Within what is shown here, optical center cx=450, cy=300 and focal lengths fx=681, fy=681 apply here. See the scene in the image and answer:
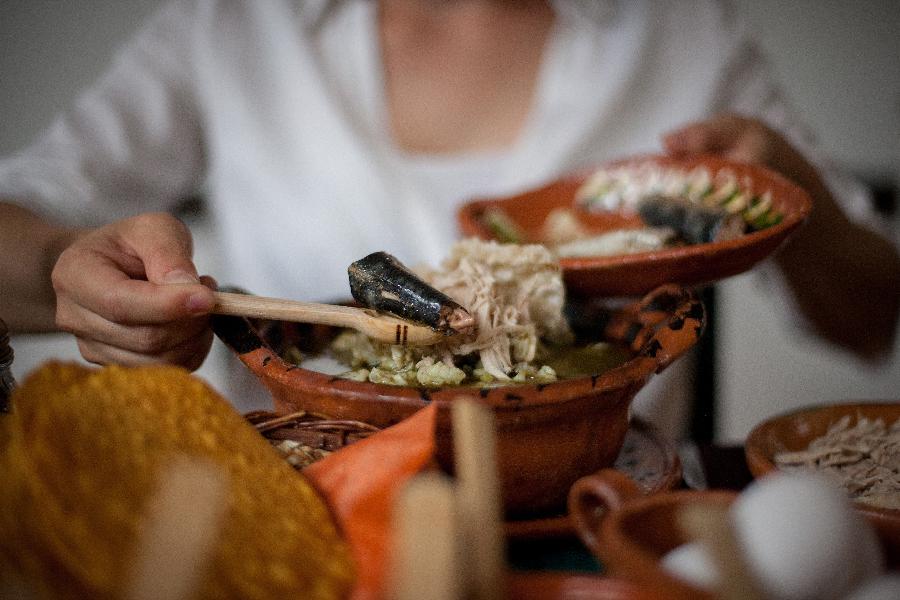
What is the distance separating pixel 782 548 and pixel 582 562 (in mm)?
233

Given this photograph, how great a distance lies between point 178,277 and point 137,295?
1.6 inches

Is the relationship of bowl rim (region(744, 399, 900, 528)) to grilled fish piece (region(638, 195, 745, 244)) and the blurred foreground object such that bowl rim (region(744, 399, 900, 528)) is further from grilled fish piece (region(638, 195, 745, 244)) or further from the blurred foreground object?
the blurred foreground object

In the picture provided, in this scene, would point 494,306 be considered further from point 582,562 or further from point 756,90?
point 756,90

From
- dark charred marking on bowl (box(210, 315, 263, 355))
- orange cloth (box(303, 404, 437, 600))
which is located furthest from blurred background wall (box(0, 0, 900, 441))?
orange cloth (box(303, 404, 437, 600))

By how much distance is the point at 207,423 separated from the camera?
53cm

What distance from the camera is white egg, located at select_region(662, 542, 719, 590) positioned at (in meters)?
0.38

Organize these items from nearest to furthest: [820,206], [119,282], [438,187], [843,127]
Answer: [119,282] < [820,206] < [438,187] < [843,127]

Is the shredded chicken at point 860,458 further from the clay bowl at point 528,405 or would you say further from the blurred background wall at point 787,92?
the blurred background wall at point 787,92

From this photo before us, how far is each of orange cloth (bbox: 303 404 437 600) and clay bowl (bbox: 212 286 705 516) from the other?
0.04 metres

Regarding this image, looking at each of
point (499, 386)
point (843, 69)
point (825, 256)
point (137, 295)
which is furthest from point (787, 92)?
point (137, 295)

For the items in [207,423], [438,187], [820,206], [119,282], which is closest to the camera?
[207,423]

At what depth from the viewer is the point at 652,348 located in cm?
64

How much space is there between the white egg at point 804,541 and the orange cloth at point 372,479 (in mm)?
224

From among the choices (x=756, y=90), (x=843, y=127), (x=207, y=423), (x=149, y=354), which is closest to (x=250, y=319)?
(x=149, y=354)
